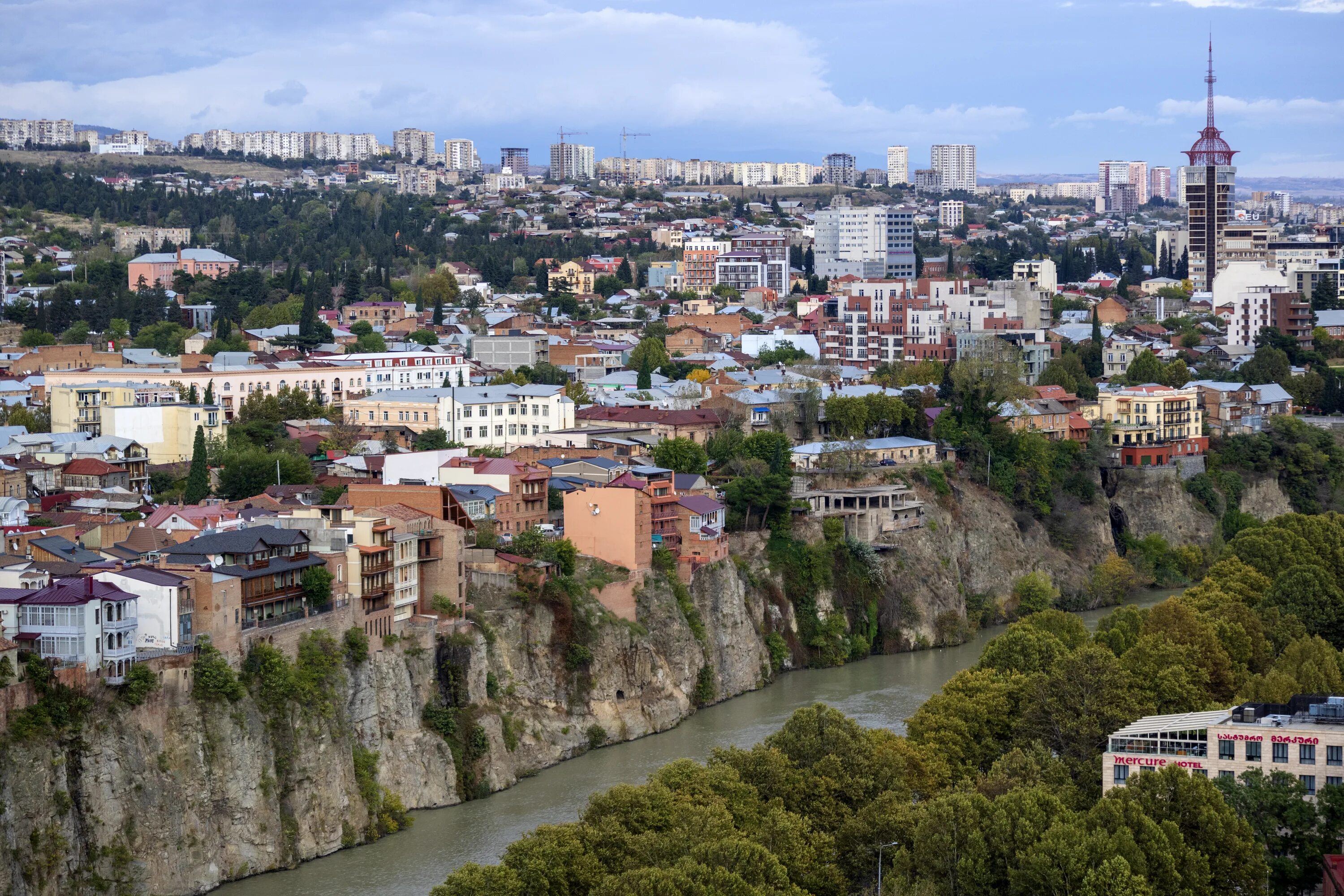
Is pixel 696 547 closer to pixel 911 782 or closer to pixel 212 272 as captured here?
pixel 911 782

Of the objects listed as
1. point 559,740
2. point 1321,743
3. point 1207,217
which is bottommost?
point 559,740

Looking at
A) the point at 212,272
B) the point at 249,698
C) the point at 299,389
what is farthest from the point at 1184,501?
the point at 212,272

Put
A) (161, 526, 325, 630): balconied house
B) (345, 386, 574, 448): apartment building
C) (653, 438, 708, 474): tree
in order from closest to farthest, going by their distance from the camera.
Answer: (161, 526, 325, 630): balconied house → (653, 438, 708, 474): tree → (345, 386, 574, 448): apartment building

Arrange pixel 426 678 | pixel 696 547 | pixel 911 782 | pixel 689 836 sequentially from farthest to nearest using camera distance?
1. pixel 696 547
2. pixel 426 678
3. pixel 911 782
4. pixel 689 836

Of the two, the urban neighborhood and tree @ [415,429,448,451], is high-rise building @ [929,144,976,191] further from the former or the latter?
tree @ [415,429,448,451]

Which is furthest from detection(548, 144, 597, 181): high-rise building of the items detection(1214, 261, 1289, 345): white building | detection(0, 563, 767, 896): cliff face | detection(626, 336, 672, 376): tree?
detection(0, 563, 767, 896): cliff face

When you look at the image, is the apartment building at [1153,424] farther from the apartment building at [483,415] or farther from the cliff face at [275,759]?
the cliff face at [275,759]

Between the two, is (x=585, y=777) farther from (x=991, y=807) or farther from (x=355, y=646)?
(x=991, y=807)
